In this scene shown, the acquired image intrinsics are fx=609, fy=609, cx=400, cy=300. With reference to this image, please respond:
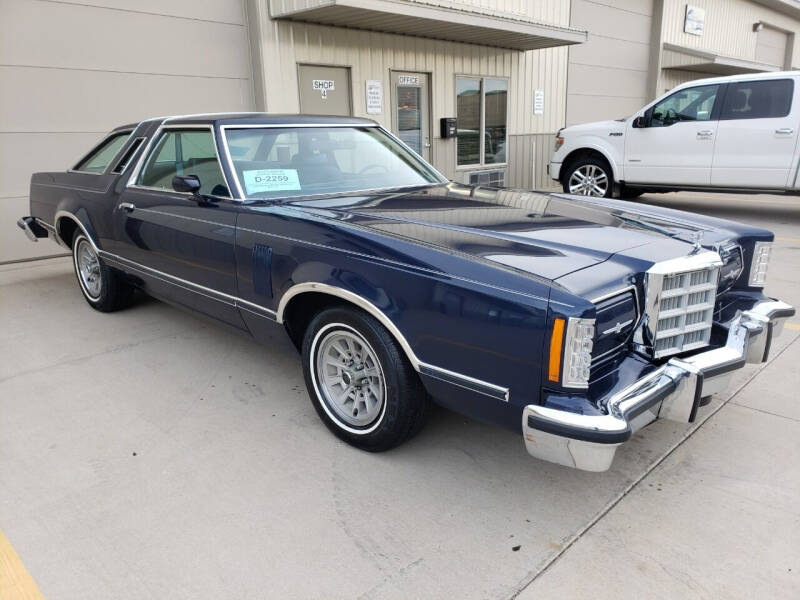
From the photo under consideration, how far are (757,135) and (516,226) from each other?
7380 millimetres

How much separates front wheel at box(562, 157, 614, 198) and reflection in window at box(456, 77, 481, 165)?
84.1 inches

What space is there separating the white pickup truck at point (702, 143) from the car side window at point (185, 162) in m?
7.54

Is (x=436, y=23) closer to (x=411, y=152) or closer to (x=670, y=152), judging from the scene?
(x=670, y=152)

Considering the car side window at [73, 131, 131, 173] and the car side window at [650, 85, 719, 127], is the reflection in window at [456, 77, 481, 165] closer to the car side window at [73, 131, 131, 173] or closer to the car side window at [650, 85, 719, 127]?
the car side window at [650, 85, 719, 127]

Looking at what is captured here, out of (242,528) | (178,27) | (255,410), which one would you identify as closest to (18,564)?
(242,528)

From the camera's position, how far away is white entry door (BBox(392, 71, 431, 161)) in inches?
401

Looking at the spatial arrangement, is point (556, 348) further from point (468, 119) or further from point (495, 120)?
point (495, 120)

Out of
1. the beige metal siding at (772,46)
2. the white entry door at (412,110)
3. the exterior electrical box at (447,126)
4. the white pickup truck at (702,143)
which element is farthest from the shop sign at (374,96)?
the beige metal siding at (772,46)

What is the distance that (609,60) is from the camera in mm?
14711

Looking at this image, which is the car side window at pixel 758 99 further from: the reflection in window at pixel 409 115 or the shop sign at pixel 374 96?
the shop sign at pixel 374 96

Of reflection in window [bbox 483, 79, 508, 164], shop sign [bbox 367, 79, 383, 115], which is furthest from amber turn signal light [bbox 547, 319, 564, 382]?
reflection in window [bbox 483, 79, 508, 164]

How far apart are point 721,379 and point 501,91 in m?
10.6

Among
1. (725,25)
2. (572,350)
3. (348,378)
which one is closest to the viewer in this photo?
(572,350)

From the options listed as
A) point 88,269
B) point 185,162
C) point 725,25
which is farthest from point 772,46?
point 88,269
